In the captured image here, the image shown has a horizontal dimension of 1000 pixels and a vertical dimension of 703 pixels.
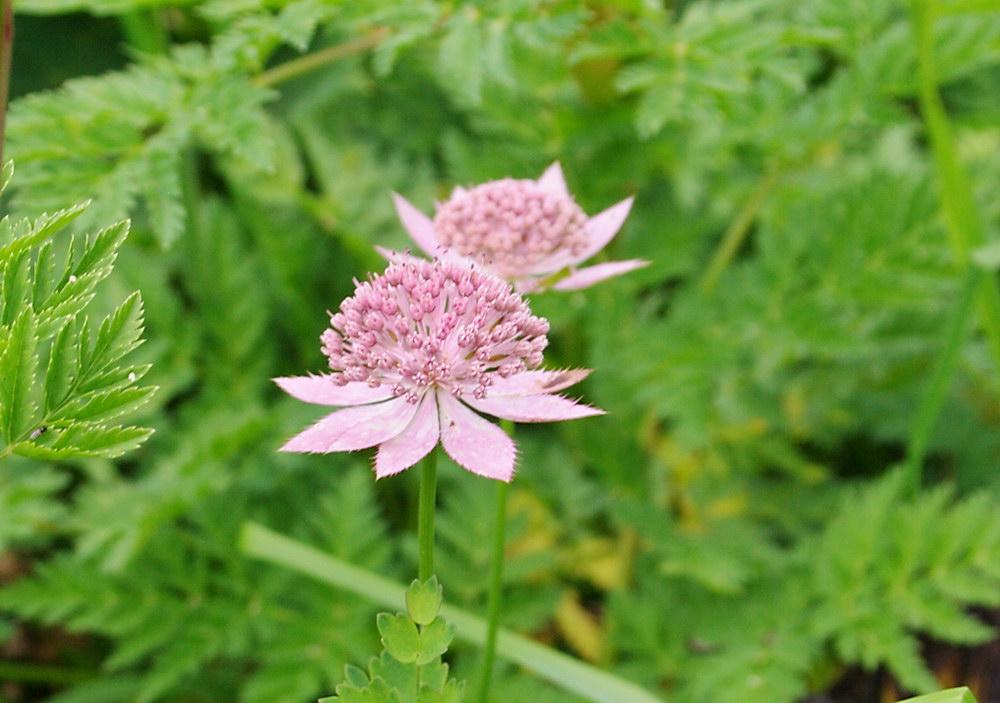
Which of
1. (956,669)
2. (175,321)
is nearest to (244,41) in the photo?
(175,321)

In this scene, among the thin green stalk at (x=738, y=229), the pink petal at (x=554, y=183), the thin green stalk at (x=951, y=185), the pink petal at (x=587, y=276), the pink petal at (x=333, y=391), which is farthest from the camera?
the thin green stalk at (x=738, y=229)

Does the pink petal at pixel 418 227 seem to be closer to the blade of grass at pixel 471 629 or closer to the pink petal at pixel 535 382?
the pink petal at pixel 535 382

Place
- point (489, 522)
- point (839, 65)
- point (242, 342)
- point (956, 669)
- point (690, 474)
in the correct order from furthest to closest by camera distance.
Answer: point (839, 65)
point (690, 474)
point (242, 342)
point (956, 669)
point (489, 522)

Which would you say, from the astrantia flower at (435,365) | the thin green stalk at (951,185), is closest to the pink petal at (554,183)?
the astrantia flower at (435,365)

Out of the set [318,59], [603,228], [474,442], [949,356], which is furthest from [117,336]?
[949,356]

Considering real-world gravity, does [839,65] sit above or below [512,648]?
above

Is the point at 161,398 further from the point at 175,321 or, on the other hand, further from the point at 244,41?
the point at 244,41
